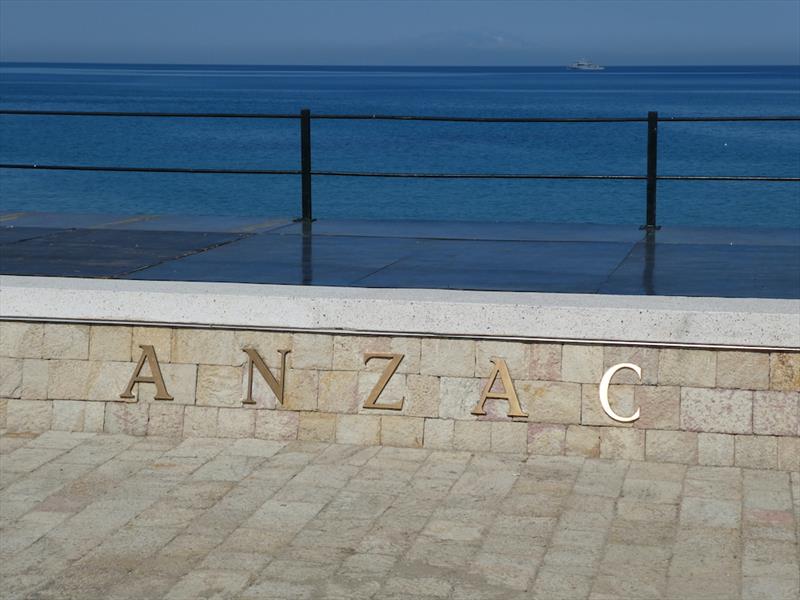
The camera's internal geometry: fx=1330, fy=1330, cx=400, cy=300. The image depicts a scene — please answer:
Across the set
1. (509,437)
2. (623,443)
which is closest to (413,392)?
(509,437)

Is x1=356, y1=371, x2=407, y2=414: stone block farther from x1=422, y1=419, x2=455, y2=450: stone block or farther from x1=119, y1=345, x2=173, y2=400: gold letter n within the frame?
x1=119, y1=345, x2=173, y2=400: gold letter n

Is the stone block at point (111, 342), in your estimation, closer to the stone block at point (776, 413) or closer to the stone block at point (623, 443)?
the stone block at point (623, 443)

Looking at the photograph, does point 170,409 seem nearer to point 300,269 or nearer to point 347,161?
point 300,269

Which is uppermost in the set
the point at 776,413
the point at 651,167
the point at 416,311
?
the point at 651,167

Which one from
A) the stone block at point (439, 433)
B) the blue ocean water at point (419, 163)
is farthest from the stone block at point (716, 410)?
the blue ocean water at point (419, 163)

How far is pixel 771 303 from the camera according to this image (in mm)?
6551

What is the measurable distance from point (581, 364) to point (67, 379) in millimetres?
2760

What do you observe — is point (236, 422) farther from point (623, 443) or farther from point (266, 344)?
point (623, 443)

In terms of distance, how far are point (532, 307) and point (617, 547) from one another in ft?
5.04

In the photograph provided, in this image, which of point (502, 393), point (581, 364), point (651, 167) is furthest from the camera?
point (651, 167)

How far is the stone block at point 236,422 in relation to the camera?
278 inches

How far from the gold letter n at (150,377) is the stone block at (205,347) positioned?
100 millimetres

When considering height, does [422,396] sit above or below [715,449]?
above

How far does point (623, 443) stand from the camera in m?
6.66
